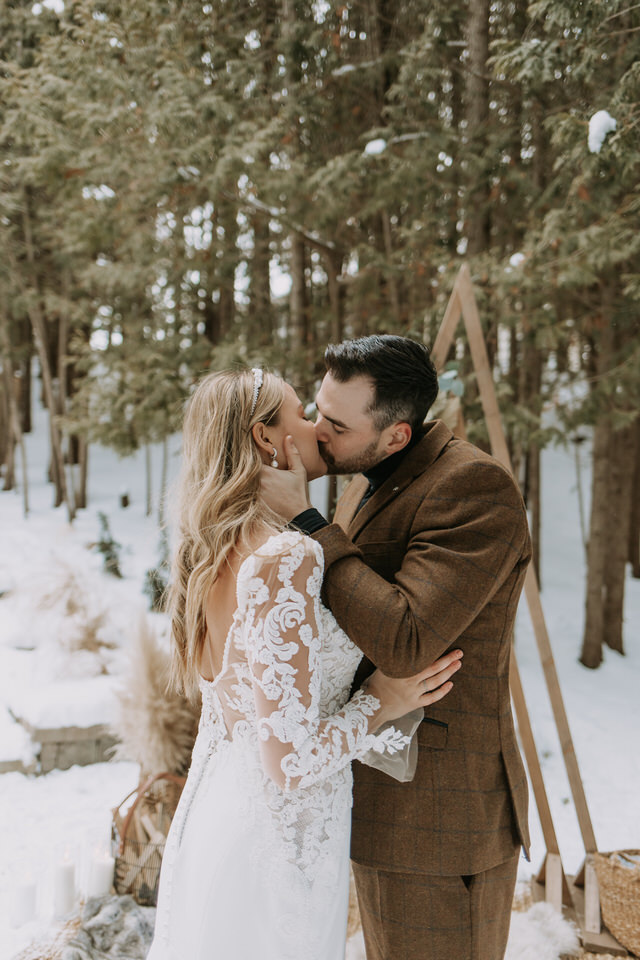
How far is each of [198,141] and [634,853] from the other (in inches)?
209

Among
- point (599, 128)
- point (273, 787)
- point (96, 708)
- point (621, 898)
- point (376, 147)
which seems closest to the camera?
point (273, 787)

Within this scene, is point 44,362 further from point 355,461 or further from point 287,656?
point 287,656

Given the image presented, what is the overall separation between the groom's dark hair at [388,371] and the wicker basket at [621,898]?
7.11ft

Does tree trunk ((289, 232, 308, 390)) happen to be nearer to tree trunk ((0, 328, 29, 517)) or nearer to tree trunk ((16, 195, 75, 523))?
tree trunk ((16, 195, 75, 523))

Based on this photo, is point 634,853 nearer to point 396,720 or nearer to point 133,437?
point 396,720

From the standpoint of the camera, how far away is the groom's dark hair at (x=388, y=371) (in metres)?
1.63

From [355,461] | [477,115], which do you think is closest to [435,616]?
[355,461]

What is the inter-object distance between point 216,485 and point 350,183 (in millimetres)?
4477

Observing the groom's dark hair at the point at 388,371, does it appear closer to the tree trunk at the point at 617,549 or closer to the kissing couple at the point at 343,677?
the kissing couple at the point at 343,677

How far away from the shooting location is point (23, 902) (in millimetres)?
2898

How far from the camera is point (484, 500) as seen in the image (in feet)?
4.87

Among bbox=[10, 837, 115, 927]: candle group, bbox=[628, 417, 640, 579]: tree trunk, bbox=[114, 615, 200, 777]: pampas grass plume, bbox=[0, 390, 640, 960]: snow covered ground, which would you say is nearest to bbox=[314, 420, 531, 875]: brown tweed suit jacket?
bbox=[0, 390, 640, 960]: snow covered ground

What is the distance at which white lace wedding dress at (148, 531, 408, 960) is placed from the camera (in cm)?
134

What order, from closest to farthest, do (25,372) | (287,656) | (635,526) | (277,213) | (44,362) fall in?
(287,656)
(277,213)
(635,526)
(44,362)
(25,372)
